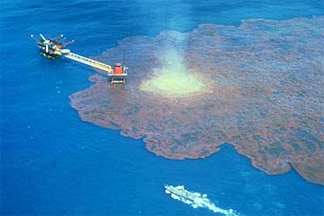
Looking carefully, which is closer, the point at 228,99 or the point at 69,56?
the point at 228,99

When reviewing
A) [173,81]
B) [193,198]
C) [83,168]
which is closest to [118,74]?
[173,81]

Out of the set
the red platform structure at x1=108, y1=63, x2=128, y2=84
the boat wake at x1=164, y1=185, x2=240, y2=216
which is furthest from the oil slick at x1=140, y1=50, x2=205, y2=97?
the boat wake at x1=164, y1=185, x2=240, y2=216

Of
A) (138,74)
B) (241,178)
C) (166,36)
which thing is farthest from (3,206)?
(166,36)

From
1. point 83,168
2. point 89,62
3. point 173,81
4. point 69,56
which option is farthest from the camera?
point 69,56

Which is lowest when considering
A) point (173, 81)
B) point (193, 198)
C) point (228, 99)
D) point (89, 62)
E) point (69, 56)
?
point (193, 198)

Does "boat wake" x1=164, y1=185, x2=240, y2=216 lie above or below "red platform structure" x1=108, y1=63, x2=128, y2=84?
below

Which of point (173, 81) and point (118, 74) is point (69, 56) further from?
point (173, 81)

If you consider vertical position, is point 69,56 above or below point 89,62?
above

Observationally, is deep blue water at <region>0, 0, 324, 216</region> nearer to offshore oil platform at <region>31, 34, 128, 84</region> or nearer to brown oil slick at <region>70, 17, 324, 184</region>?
offshore oil platform at <region>31, 34, 128, 84</region>

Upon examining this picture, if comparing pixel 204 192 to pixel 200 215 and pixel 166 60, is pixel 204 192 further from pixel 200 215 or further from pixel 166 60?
pixel 166 60
